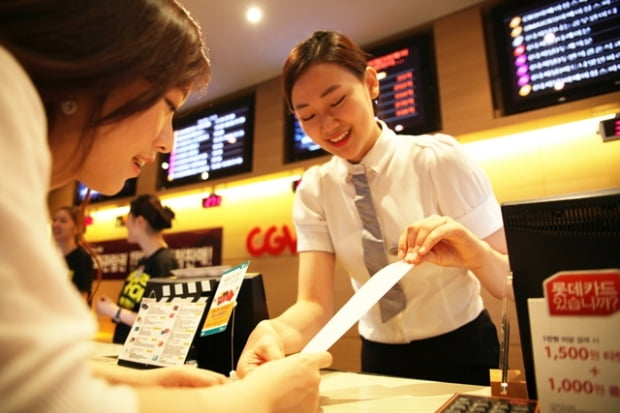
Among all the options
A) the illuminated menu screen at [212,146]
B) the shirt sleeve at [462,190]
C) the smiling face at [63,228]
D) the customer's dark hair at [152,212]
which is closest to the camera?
the shirt sleeve at [462,190]

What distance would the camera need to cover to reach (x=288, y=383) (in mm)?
532

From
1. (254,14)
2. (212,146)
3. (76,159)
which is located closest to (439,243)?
(76,159)

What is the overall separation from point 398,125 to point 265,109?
112cm

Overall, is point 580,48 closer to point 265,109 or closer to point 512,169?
point 512,169

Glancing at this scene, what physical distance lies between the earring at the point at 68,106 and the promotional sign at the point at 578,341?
643 mm

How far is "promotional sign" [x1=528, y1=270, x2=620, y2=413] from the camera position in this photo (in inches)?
18.0

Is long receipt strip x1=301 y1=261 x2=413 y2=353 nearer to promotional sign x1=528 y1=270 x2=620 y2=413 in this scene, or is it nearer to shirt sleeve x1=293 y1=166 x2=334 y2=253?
promotional sign x1=528 y1=270 x2=620 y2=413

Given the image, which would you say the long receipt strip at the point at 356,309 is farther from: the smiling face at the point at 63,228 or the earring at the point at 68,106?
the smiling face at the point at 63,228

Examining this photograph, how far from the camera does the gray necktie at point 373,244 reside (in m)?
1.20

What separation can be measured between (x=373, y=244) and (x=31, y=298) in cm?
104

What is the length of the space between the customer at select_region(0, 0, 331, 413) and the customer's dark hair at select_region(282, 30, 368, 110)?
54 cm

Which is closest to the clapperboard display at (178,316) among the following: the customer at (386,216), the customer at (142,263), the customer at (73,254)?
the customer at (386,216)

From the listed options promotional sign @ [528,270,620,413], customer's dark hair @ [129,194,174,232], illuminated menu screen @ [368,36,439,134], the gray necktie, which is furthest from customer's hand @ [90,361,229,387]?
customer's dark hair @ [129,194,174,232]

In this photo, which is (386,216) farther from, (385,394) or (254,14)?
(254,14)
